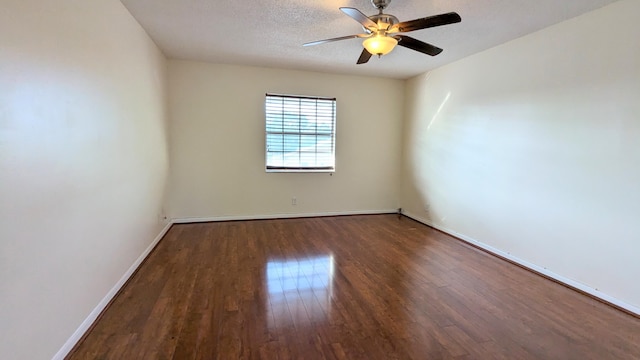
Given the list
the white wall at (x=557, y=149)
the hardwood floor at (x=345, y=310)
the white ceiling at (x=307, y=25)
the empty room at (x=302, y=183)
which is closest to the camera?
the empty room at (x=302, y=183)

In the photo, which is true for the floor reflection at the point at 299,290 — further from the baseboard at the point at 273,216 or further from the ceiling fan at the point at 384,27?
the ceiling fan at the point at 384,27

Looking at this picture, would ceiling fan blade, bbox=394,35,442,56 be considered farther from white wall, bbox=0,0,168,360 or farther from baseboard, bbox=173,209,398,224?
baseboard, bbox=173,209,398,224

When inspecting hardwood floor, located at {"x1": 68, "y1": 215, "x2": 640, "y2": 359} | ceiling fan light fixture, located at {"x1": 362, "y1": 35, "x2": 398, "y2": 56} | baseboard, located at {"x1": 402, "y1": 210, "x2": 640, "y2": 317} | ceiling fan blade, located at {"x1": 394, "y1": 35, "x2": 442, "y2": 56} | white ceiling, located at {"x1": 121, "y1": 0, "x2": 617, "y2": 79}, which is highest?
white ceiling, located at {"x1": 121, "y1": 0, "x2": 617, "y2": 79}

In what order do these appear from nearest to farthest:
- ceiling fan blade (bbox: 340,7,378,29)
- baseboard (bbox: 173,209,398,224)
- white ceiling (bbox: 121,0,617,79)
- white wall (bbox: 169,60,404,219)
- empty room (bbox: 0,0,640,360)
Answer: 1. empty room (bbox: 0,0,640,360)
2. ceiling fan blade (bbox: 340,7,378,29)
3. white ceiling (bbox: 121,0,617,79)
4. white wall (bbox: 169,60,404,219)
5. baseboard (bbox: 173,209,398,224)

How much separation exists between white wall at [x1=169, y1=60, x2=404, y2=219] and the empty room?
3 centimetres

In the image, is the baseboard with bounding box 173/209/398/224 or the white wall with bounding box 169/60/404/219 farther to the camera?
the baseboard with bounding box 173/209/398/224

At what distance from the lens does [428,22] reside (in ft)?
7.06

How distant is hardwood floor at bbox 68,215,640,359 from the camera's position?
6.22 ft

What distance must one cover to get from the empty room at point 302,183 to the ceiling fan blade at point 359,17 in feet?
0.08

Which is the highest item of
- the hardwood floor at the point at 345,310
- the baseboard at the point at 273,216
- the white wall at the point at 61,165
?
the white wall at the point at 61,165

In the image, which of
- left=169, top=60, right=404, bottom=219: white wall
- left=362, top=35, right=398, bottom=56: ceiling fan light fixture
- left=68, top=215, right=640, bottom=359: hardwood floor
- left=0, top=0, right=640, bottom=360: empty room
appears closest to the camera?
left=0, top=0, right=640, bottom=360: empty room

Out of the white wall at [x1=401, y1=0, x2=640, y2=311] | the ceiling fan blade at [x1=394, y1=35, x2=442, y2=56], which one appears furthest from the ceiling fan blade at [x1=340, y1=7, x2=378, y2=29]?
the white wall at [x1=401, y1=0, x2=640, y2=311]

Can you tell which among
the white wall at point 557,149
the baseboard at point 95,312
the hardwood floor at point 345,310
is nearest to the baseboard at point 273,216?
the hardwood floor at point 345,310

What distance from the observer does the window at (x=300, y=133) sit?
4883 mm
